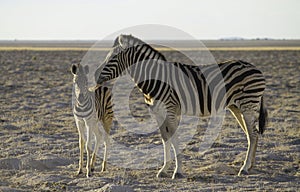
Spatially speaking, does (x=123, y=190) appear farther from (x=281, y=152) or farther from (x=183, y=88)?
(x=281, y=152)

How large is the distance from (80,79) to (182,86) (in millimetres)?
1873

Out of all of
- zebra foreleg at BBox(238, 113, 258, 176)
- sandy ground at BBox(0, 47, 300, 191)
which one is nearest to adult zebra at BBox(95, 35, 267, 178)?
zebra foreleg at BBox(238, 113, 258, 176)

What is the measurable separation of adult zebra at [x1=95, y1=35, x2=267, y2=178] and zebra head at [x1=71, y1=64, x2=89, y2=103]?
0.53 m

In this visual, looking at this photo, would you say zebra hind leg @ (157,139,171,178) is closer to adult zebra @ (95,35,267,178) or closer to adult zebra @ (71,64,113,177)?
adult zebra @ (95,35,267,178)

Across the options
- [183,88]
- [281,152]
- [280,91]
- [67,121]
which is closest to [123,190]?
[183,88]

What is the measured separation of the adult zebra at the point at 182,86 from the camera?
8.03 metres

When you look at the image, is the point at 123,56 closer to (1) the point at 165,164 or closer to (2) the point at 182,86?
(2) the point at 182,86

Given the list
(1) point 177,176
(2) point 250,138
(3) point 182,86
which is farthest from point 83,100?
(2) point 250,138

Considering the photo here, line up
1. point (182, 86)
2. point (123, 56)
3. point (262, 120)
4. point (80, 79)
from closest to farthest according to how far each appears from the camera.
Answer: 1. point (80, 79)
2. point (123, 56)
3. point (182, 86)
4. point (262, 120)

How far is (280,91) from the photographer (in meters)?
20.7

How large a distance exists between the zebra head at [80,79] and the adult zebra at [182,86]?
1.73 ft

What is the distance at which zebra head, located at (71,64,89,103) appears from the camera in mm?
7492

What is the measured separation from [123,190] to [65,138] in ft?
15.5

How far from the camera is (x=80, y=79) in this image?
7500mm
